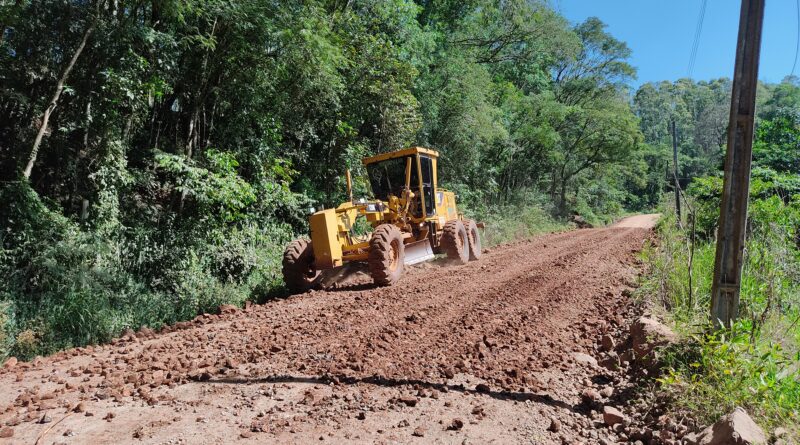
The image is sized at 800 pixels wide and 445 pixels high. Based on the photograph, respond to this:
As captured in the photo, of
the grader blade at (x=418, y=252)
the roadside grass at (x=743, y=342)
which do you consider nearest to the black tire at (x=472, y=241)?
the grader blade at (x=418, y=252)

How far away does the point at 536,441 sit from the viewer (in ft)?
10.6

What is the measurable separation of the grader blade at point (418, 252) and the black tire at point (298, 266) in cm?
183

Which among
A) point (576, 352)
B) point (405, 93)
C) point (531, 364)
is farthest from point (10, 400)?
point (405, 93)

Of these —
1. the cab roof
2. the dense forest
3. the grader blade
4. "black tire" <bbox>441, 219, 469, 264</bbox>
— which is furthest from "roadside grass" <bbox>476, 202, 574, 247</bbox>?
the cab roof

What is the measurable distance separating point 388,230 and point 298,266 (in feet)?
5.26

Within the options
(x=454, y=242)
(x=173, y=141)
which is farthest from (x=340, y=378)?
(x=173, y=141)

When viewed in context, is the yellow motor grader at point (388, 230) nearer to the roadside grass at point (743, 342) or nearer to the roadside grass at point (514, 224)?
the roadside grass at point (743, 342)

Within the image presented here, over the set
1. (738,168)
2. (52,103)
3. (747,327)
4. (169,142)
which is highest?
(52,103)

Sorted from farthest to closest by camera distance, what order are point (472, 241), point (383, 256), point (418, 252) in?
point (472, 241) → point (418, 252) → point (383, 256)

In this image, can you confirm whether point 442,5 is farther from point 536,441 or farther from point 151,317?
point 536,441

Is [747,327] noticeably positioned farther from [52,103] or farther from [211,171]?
[52,103]

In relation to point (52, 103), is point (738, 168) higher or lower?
lower

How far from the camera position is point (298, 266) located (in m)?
8.32

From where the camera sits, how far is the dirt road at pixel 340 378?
3.32 m
